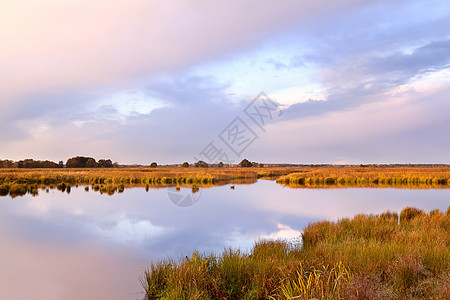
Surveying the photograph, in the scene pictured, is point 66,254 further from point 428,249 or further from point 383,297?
point 428,249

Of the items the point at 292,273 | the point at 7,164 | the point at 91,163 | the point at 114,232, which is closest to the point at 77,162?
the point at 91,163

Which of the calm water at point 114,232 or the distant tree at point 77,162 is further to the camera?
the distant tree at point 77,162

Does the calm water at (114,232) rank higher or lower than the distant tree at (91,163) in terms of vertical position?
lower

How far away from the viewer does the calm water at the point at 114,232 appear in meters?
7.98

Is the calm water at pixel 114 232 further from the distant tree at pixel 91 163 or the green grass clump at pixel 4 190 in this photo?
the distant tree at pixel 91 163

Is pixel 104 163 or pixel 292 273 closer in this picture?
pixel 292 273

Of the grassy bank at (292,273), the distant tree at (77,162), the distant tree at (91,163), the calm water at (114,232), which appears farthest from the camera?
the distant tree at (91,163)

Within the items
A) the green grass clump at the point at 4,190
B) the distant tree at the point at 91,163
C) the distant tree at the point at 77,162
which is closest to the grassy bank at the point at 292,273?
the green grass clump at the point at 4,190

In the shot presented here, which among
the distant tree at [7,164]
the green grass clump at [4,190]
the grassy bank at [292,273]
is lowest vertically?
the green grass clump at [4,190]

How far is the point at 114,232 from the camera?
46.1 feet

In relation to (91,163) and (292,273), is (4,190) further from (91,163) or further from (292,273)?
(91,163)

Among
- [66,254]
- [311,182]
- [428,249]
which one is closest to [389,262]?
[428,249]

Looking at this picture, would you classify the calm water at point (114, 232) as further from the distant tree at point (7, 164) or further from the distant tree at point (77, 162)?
the distant tree at point (7, 164)

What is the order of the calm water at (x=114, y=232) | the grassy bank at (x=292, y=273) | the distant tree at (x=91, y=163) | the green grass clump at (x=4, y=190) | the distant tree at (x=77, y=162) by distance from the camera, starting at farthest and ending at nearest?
the distant tree at (x=91, y=163), the distant tree at (x=77, y=162), the green grass clump at (x=4, y=190), the calm water at (x=114, y=232), the grassy bank at (x=292, y=273)
